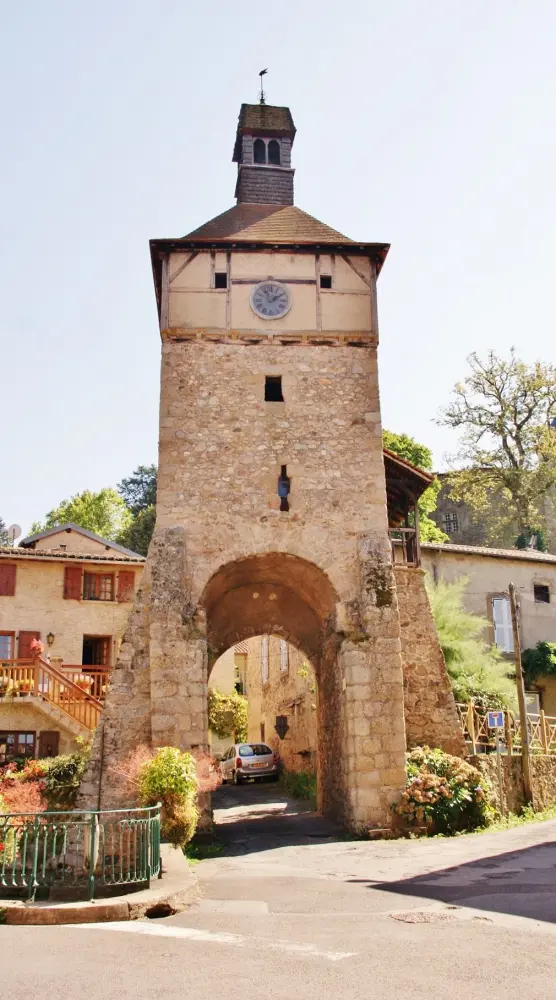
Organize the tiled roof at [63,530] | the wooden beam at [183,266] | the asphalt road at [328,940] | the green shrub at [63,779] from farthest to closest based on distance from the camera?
the tiled roof at [63,530] → the wooden beam at [183,266] → the green shrub at [63,779] → the asphalt road at [328,940]

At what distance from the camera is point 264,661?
30484 millimetres

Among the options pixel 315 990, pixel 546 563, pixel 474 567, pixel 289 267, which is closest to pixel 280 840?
pixel 315 990

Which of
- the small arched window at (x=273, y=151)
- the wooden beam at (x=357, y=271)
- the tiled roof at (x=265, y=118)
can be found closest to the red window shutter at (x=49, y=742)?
the wooden beam at (x=357, y=271)

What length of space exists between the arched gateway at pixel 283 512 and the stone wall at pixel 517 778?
1.07m

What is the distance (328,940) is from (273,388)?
11.8m

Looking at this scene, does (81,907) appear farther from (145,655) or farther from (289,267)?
(289,267)

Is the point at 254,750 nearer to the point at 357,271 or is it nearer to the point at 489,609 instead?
the point at 489,609

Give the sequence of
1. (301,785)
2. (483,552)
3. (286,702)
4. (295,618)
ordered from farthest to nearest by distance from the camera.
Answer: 1. (286,702)
2. (483,552)
3. (301,785)
4. (295,618)

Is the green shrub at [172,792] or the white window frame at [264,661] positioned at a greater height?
the white window frame at [264,661]

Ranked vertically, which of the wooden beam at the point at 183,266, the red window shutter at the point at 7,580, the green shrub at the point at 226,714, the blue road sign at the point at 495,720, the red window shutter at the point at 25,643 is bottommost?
the blue road sign at the point at 495,720

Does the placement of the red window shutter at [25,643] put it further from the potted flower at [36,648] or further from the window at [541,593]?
the window at [541,593]

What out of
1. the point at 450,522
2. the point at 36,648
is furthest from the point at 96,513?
the point at 36,648

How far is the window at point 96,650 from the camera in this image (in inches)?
939

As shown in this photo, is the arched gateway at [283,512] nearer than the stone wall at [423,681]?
Yes
